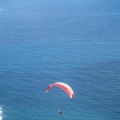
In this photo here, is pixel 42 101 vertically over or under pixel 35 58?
under

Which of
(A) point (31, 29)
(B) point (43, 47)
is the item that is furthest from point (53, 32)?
(B) point (43, 47)

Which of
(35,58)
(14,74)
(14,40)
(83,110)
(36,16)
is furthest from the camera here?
(36,16)

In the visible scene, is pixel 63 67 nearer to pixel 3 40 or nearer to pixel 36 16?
pixel 3 40

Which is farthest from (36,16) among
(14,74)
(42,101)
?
(42,101)

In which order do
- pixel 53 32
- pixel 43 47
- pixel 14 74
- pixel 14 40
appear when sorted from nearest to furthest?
pixel 14 74 → pixel 43 47 → pixel 14 40 → pixel 53 32

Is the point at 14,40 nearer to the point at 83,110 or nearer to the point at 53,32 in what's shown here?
the point at 53,32

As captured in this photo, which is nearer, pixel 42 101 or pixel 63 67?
pixel 42 101

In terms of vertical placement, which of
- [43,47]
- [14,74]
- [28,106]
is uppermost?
[43,47]
